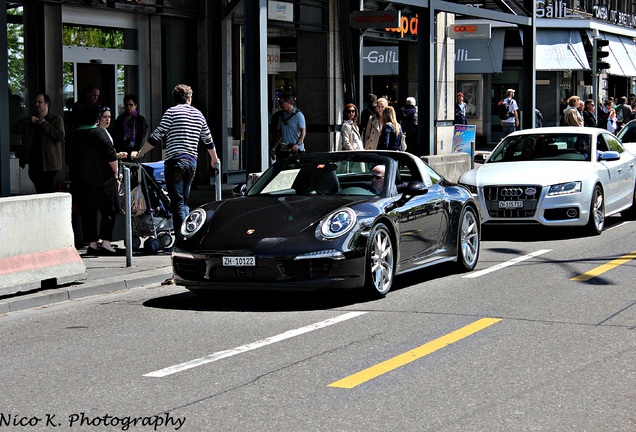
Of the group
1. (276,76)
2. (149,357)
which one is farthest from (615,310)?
(276,76)

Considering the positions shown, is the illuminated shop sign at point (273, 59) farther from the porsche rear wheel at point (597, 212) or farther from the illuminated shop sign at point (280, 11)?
the porsche rear wheel at point (597, 212)

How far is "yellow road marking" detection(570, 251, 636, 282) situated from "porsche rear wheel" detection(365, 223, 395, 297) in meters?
2.15

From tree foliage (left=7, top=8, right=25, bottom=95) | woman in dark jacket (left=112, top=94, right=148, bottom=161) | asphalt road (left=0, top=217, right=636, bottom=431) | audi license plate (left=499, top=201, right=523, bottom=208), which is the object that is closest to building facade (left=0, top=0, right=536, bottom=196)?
tree foliage (left=7, top=8, right=25, bottom=95)

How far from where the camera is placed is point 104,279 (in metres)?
11.6

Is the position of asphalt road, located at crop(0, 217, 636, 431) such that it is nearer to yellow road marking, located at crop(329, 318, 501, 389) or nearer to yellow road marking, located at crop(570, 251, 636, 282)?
yellow road marking, located at crop(329, 318, 501, 389)

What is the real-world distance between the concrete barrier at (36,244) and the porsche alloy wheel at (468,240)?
3890mm

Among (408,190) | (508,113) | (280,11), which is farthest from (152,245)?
(508,113)

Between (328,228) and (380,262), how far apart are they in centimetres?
70

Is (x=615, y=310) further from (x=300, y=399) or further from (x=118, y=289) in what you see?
(x=118, y=289)

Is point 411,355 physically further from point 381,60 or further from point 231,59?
point 381,60

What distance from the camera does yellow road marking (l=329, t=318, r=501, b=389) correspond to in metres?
6.85

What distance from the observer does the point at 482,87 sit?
47375 mm

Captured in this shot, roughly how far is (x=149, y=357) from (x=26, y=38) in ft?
39.4

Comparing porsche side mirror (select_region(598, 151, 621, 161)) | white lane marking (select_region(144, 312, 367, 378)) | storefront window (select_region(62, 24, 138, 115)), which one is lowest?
white lane marking (select_region(144, 312, 367, 378))
